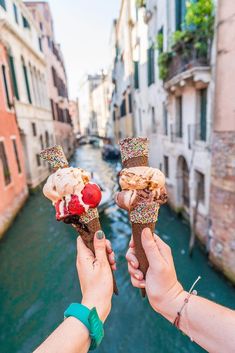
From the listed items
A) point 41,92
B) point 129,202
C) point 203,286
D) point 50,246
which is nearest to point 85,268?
point 129,202

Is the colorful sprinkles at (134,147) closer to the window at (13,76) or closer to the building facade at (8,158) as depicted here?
the building facade at (8,158)

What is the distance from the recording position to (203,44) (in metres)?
5.96

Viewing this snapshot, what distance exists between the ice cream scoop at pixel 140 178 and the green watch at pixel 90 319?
67 cm

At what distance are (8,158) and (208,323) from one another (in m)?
9.38

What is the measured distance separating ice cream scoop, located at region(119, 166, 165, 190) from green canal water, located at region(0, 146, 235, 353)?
4382mm

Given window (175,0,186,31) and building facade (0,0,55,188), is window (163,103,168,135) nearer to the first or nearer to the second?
window (175,0,186,31)

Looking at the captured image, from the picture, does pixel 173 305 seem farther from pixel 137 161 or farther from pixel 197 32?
pixel 197 32

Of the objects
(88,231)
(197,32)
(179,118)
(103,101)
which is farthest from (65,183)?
(103,101)

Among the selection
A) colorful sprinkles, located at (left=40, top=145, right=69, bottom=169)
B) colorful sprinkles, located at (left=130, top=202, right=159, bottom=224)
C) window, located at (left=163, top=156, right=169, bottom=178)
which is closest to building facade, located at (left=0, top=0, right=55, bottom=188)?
window, located at (left=163, top=156, right=169, bottom=178)

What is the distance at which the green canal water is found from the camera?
4789 millimetres

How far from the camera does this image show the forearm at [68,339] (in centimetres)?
102

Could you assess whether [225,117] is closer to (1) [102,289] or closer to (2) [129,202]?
(2) [129,202]

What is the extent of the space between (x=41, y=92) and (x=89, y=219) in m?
16.6

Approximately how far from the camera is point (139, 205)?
151 centimetres
